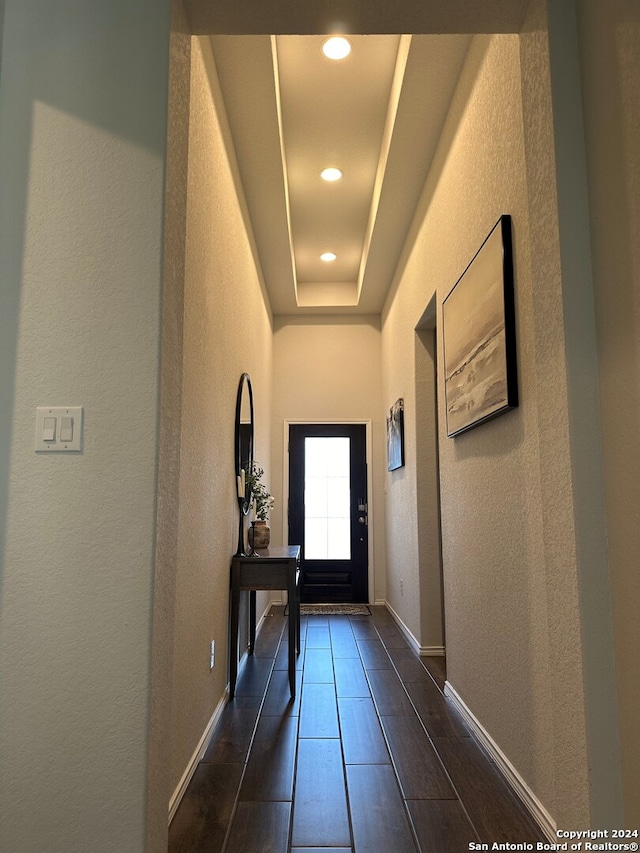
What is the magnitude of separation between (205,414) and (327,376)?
3.88 metres

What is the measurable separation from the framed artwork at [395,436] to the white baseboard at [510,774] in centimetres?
223

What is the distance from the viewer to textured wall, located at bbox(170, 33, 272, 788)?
220cm

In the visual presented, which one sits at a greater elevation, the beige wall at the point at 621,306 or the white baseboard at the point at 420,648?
the beige wall at the point at 621,306

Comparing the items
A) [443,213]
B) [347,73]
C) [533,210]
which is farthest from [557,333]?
[347,73]

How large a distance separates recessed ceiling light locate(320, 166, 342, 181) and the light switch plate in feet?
11.3

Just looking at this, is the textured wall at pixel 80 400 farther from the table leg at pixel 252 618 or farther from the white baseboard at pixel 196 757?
the table leg at pixel 252 618

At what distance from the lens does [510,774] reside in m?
2.11

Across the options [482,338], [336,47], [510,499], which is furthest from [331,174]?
[510,499]

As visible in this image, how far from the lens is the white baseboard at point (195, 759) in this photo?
6.40 feet

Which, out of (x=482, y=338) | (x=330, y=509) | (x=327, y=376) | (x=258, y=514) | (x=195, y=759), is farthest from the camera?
(x=327, y=376)

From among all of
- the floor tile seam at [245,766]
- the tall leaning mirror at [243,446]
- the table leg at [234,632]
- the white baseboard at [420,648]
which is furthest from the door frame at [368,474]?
the table leg at [234,632]

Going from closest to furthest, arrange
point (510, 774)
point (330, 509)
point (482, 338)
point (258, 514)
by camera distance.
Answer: point (510, 774), point (482, 338), point (258, 514), point (330, 509)

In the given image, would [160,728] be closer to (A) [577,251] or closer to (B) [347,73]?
(A) [577,251]

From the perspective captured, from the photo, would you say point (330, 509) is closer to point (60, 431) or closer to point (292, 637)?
point (292, 637)
